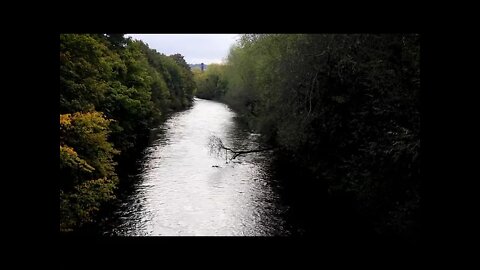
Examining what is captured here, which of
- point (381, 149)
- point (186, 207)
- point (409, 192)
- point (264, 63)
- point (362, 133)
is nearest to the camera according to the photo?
point (409, 192)

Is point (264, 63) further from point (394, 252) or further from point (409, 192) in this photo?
point (394, 252)

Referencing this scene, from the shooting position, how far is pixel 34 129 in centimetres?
260

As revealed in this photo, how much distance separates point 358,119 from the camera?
38.6 feet

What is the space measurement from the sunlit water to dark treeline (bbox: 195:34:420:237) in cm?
215

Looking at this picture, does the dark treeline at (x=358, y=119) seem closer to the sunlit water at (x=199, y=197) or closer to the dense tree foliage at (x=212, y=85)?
the sunlit water at (x=199, y=197)

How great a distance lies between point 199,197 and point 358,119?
6546mm

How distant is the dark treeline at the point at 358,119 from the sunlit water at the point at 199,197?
215 cm

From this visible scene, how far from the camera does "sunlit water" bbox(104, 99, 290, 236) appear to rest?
12.1 meters

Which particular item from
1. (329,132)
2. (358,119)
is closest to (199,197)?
(329,132)

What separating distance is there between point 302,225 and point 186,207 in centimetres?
405

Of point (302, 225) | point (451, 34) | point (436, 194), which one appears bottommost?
point (302, 225)

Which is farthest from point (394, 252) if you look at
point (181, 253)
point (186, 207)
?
point (186, 207)

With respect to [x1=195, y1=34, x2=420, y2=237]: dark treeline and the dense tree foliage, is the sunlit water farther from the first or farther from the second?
the dense tree foliage

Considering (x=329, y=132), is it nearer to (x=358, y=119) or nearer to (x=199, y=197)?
(x=358, y=119)
